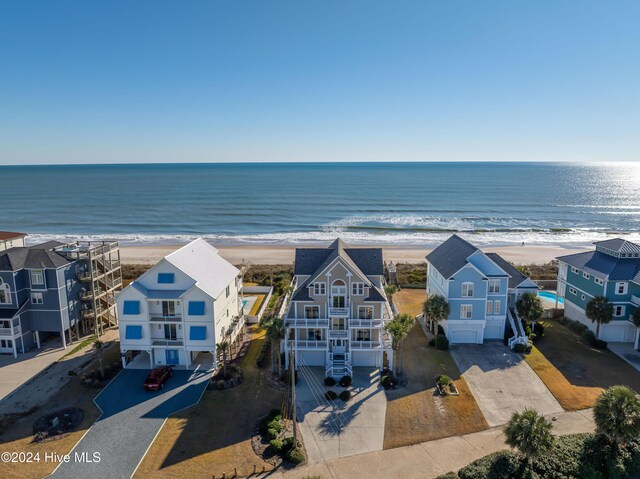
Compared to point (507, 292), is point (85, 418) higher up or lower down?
lower down

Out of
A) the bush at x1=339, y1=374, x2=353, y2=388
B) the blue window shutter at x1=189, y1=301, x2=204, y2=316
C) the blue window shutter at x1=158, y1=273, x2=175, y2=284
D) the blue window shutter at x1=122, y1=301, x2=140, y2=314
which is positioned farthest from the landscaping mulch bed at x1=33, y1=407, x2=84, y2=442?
the bush at x1=339, y1=374, x2=353, y2=388

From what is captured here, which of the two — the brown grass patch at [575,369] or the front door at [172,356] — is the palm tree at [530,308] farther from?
the front door at [172,356]

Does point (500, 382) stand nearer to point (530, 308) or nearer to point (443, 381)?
point (443, 381)

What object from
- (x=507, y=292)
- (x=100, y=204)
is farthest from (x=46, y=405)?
(x=100, y=204)

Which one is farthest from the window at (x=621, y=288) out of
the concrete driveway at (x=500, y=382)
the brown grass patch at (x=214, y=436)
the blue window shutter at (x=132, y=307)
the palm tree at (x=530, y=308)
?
the blue window shutter at (x=132, y=307)

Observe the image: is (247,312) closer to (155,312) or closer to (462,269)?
(155,312)

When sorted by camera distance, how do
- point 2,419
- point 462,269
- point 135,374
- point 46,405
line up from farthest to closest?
point 462,269, point 135,374, point 46,405, point 2,419

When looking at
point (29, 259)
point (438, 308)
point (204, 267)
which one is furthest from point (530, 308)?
point (29, 259)
